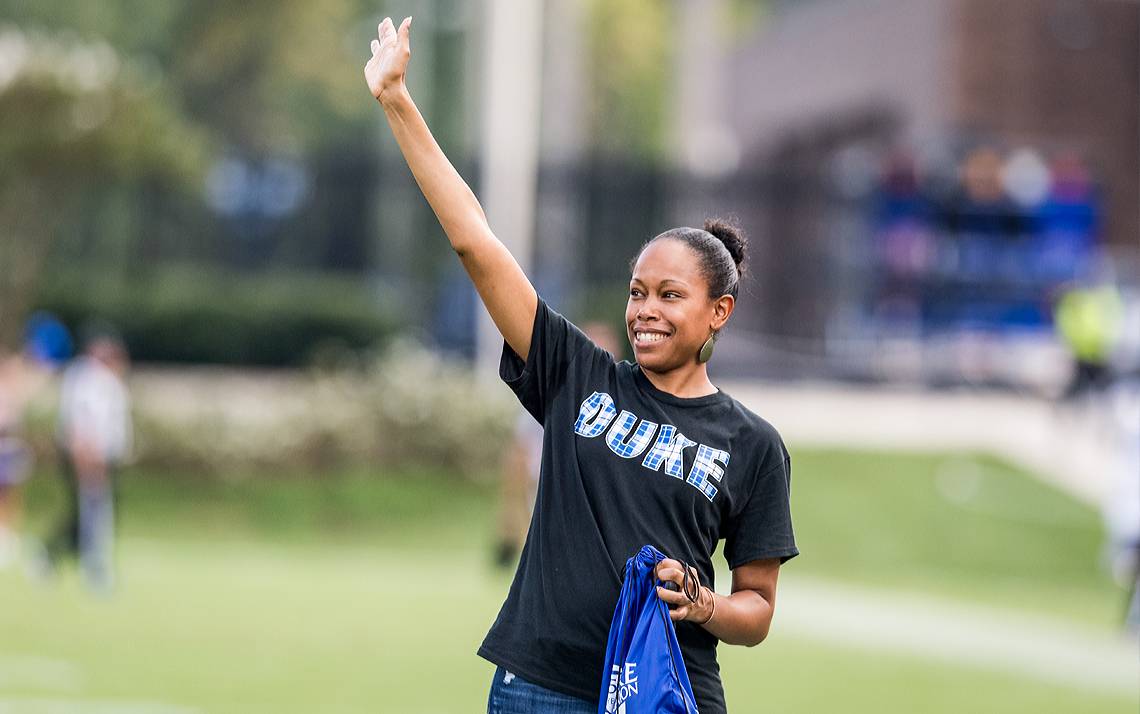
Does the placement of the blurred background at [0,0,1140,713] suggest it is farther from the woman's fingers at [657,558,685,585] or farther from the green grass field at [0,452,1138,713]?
the woman's fingers at [657,558,685,585]

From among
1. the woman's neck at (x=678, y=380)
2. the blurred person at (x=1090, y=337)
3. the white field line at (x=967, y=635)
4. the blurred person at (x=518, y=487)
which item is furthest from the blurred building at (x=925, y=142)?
the woman's neck at (x=678, y=380)

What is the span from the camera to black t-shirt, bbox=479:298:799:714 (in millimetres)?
3910

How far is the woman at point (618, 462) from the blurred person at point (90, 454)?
11.3 m

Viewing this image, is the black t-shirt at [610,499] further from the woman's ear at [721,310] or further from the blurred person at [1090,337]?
the blurred person at [1090,337]

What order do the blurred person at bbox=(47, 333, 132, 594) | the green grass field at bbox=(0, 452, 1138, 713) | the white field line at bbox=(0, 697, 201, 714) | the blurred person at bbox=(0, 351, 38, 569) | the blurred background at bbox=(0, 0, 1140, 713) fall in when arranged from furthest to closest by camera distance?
the blurred person at bbox=(0, 351, 38, 569)
the blurred person at bbox=(47, 333, 132, 594)
the blurred background at bbox=(0, 0, 1140, 713)
the green grass field at bbox=(0, 452, 1138, 713)
the white field line at bbox=(0, 697, 201, 714)

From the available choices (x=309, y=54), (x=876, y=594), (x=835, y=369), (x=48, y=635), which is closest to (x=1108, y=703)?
(x=48, y=635)

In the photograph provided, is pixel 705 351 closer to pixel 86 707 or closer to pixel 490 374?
pixel 86 707

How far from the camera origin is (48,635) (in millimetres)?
12461

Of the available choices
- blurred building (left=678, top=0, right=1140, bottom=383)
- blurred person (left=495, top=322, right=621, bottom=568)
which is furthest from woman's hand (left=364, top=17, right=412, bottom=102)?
Result: blurred building (left=678, top=0, right=1140, bottom=383)

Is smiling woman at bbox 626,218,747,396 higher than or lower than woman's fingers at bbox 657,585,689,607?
higher

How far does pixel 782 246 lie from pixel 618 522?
82.5ft

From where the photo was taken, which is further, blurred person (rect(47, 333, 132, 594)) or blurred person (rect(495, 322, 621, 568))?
blurred person (rect(47, 333, 132, 594))

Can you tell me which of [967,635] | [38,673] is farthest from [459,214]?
[967,635]

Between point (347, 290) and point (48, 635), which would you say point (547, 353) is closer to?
point (48, 635)
